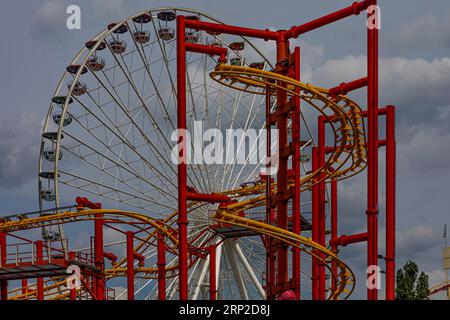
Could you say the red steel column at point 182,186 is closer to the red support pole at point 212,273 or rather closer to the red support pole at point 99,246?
the red support pole at point 99,246

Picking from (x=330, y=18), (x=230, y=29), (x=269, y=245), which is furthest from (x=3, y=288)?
(x=330, y=18)

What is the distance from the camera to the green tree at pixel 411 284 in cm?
5992

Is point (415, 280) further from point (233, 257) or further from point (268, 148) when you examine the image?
point (268, 148)

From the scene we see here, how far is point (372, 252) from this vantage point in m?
30.5

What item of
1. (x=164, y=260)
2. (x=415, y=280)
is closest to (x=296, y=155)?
(x=164, y=260)

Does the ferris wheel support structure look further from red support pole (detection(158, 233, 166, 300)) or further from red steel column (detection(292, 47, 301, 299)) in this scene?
red support pole (detection(158, 233, 166, 300))

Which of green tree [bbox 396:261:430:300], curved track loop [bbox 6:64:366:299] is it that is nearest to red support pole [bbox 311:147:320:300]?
curved track loop [bbox 6:64:366:299]

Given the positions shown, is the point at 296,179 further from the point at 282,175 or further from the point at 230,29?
the point at 230,29

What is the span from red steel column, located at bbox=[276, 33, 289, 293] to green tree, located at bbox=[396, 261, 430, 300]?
25.8 m

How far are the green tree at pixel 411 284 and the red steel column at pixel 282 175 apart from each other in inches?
1017

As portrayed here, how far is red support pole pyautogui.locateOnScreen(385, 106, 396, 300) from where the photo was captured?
3247 cm

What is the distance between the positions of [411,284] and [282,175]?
27379mm

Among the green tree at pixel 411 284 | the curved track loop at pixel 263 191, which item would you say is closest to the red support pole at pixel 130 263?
the curved track loop at pixel 263 191

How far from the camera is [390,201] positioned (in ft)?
114
